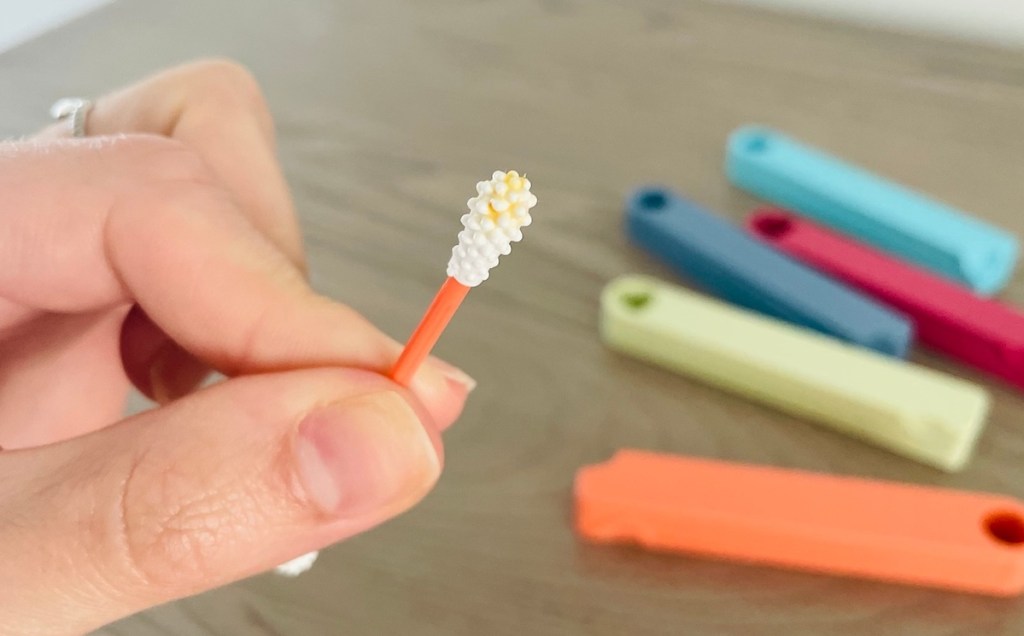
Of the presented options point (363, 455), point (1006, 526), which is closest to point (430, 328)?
point (363, 455)

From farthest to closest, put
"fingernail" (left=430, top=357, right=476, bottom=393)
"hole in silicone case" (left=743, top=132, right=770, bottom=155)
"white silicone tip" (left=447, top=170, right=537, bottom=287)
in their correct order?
"hole in silicone case" (left=743, top=132, right=770, bottom=155), "fingernail" (left=430, top=357, right=476, bottom=393), "white silicone tip" (left=447, top=170, right=537, bottom=287)

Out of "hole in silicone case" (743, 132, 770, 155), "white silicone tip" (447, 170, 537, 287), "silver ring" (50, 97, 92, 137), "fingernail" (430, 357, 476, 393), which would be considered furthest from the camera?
"hole in silicone case" (743, 132, 770, 155)

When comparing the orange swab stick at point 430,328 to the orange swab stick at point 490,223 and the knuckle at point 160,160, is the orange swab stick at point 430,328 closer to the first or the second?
the orange swab stick at point 490,223

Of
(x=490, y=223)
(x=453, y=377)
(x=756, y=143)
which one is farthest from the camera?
(x=756, y=143)

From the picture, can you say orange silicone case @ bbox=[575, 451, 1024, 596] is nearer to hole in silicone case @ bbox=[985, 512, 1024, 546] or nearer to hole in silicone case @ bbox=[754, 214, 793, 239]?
hole in silicone case @ bbox=[985, 512, 1024, 546]

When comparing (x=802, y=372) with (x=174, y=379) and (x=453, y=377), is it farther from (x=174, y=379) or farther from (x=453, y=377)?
(x=174, y=379)

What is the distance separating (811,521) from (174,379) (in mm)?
311

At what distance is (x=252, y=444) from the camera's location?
11.1 inches

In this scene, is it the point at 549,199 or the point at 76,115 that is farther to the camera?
the point at 549,199

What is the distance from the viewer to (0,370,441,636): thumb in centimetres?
27

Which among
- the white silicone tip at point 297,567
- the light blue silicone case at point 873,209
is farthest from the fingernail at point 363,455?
the light blue silicone case at point 873,209

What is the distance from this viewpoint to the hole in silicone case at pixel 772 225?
536 millimetres

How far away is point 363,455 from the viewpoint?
288 mm

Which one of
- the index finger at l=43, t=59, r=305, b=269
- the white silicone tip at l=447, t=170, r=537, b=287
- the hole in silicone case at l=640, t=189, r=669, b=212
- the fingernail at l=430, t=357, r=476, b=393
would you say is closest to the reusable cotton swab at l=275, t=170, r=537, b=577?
the white silicone tip at l=447, t=170, r=537, b=287
